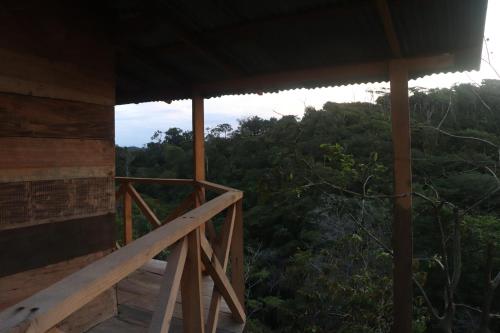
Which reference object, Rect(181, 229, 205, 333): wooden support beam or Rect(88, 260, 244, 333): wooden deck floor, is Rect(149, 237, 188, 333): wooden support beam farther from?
Rect(88, 260, 244, 333): wooden deck floor

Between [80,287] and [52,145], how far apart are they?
1.53 meters

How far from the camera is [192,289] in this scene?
1620mm

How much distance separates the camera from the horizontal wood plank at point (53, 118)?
6.45 feet

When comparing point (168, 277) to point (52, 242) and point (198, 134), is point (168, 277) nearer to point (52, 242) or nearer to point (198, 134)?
point (52, 242)

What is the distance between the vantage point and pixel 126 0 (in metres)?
2.83

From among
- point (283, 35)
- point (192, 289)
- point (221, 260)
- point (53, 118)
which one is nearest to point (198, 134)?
point (283, 35)

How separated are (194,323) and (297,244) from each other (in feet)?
43.9

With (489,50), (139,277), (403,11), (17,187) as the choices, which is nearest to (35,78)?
(17,187)

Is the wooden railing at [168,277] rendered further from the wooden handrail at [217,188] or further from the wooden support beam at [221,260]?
the wooden handrail at [217,188]

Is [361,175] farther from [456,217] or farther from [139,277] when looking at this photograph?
[139,277]

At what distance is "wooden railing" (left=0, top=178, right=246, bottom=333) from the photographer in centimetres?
79

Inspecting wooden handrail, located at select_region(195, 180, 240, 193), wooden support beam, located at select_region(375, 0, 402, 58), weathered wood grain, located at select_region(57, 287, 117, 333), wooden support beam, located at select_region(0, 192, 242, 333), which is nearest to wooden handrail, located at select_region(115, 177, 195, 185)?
wooden handrail, located at select_region(195, 180, 240, 193)

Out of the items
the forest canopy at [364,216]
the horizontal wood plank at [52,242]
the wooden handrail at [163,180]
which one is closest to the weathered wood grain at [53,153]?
the horizontal wood plank at [52,242]

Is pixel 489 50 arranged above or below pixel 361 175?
above
